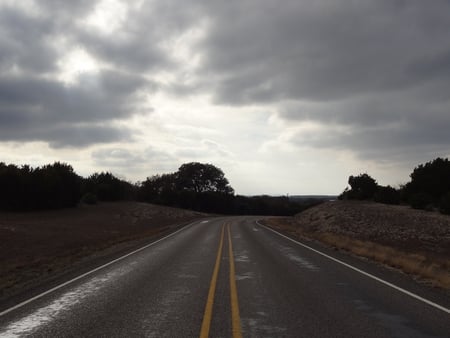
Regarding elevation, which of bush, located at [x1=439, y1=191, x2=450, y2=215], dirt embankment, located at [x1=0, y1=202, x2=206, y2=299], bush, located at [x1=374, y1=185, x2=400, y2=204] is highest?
bush, located at [x1=374, y1=185, x2=400, y2=204]

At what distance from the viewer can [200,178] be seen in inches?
5153

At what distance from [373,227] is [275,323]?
33266 mm

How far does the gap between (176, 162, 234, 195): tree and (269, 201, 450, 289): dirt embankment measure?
79954 millimetres

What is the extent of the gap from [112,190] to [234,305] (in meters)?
73.9

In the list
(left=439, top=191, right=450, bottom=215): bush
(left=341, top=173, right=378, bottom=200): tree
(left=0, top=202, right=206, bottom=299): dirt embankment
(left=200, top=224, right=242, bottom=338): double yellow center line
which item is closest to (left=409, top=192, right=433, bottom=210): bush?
(left=439, top=191, right=450, bottom=215): bush

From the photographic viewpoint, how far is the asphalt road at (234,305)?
6.96 meters

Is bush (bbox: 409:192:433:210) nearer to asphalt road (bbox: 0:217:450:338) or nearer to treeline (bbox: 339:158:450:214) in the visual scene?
treeline (bbox: 339:158:450:214)

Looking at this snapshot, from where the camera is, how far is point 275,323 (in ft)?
23.9

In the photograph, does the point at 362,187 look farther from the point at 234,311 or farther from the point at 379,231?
the point at 234,311

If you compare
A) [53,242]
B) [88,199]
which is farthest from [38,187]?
[53,242]

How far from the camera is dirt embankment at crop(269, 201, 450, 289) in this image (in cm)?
2338

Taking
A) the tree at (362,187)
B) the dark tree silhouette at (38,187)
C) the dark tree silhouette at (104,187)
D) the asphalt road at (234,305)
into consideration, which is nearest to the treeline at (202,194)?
the dark tree silhouette at (104,187)

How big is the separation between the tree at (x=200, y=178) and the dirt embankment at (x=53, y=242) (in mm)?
64624

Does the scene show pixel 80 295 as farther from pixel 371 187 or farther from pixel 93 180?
pixel 93 180
